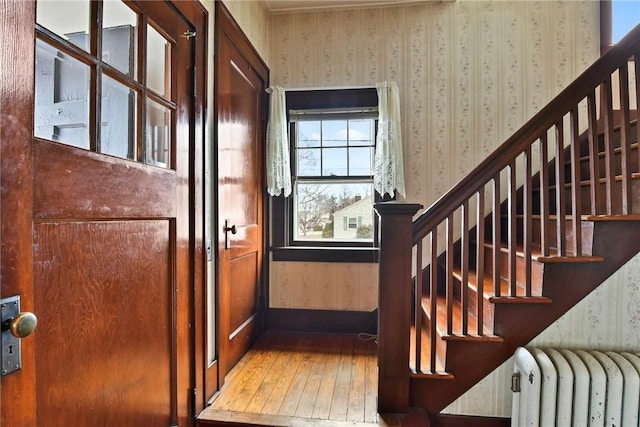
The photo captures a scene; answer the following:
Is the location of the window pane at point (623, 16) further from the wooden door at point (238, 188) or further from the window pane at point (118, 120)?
the window pane at point (118, 120)

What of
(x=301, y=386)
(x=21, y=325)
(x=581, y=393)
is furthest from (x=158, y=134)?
(x=581, y=393)

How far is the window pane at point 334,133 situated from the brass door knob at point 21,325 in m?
2.35

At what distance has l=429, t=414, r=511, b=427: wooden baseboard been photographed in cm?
175

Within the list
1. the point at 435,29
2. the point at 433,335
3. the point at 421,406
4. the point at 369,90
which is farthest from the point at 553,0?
the point at 421,406

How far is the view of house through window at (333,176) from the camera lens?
2.85 m

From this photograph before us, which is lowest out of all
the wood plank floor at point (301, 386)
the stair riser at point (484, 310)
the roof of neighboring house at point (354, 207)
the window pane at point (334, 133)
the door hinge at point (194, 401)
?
the wood plank floor at point (301, 386)

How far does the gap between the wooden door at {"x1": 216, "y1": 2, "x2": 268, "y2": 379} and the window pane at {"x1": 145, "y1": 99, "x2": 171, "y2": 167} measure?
44cm

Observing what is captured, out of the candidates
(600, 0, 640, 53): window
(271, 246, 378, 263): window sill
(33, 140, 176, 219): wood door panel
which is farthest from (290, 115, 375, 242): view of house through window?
(600, 0, 640, 53): window

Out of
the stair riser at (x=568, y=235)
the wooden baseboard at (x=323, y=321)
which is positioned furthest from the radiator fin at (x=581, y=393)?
the wooden baseboard at (x=323, y=321)

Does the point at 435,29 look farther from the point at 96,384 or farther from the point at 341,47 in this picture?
the point at 96,384

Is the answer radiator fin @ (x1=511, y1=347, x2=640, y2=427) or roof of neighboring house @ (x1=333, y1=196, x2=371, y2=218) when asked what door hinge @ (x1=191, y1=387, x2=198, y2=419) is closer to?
radiator fin @ (x1=511, y1=347, x2=640, y2=427)

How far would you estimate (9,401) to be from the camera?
802mm

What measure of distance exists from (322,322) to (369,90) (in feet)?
6.32

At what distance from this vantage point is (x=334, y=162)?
2875mm
